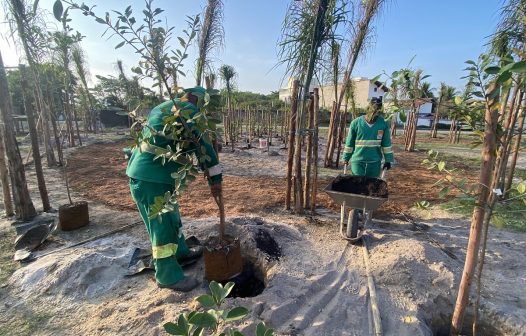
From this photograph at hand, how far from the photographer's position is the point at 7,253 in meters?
3.75

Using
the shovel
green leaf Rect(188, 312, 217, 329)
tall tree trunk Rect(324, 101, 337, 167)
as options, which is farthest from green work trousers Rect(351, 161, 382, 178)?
tall tree trunk Rect(324, 101, 337, 167)

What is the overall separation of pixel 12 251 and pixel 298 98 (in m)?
4.25

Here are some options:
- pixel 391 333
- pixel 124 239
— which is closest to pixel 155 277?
pixel 124 239

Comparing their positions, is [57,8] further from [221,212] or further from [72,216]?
[72,216]

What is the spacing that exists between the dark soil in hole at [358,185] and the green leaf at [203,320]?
2.78m

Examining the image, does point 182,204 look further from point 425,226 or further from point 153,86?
point 425,226

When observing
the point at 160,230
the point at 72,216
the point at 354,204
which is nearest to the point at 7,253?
the point at 72,216

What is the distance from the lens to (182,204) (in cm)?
562

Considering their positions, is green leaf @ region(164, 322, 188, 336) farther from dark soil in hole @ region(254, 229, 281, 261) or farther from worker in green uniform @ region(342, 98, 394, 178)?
worker in green uniform @ region(342, 98, 394, 178)

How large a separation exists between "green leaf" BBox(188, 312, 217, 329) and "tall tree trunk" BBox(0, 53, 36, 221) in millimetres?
4677

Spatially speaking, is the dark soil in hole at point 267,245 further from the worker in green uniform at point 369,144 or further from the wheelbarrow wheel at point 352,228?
the worker in green uniform at point 369,144

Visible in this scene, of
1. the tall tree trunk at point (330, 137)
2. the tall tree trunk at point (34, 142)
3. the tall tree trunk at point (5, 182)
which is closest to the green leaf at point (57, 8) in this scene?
the tall tree trunk at point (34, 142)

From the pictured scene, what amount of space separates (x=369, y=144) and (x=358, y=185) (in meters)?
0.73

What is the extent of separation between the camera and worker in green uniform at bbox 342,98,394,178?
4293 mm
